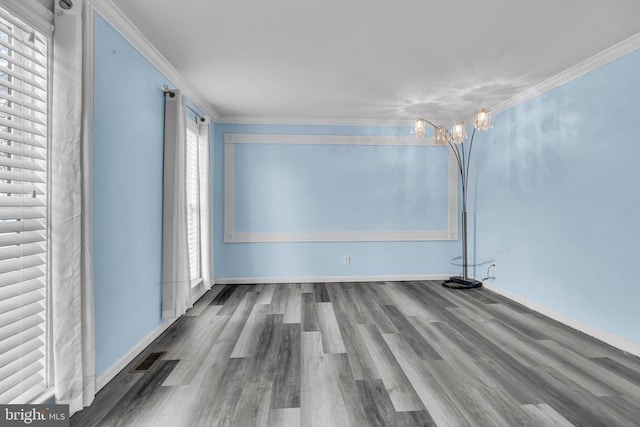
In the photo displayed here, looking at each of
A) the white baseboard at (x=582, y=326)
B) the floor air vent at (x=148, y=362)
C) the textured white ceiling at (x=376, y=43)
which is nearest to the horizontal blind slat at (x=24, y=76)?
the textured white ceiling at (x=376, y=43)

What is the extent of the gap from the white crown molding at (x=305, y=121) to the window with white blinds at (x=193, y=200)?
0.80m

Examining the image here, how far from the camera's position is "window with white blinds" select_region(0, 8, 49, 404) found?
1.39m

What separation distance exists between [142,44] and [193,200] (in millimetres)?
1815

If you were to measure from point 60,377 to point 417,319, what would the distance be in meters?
2.84

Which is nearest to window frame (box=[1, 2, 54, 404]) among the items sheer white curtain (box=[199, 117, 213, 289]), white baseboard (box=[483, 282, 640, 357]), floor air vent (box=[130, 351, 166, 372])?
floor air vent (box=[130, 351, 166, 372])

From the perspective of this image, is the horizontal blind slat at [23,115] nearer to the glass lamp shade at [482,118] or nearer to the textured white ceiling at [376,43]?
the textured white ceiling at [376,43]

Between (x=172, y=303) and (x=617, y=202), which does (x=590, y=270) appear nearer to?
(x=617, y=202)

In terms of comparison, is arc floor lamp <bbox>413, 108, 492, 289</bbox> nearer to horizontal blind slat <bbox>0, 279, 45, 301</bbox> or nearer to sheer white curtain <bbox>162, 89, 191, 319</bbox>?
sheer white curtain <bbox>162, 89, 191, 319</bbox>

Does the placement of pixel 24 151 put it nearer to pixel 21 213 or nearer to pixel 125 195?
pixel 21 213

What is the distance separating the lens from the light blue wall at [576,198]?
8.02 feet

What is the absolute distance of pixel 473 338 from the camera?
8.71 feet

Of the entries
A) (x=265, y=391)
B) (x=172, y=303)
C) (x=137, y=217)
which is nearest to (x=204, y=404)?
(x=265, y=391)

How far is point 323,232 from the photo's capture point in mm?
4551

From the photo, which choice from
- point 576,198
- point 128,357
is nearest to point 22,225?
point 128,357
